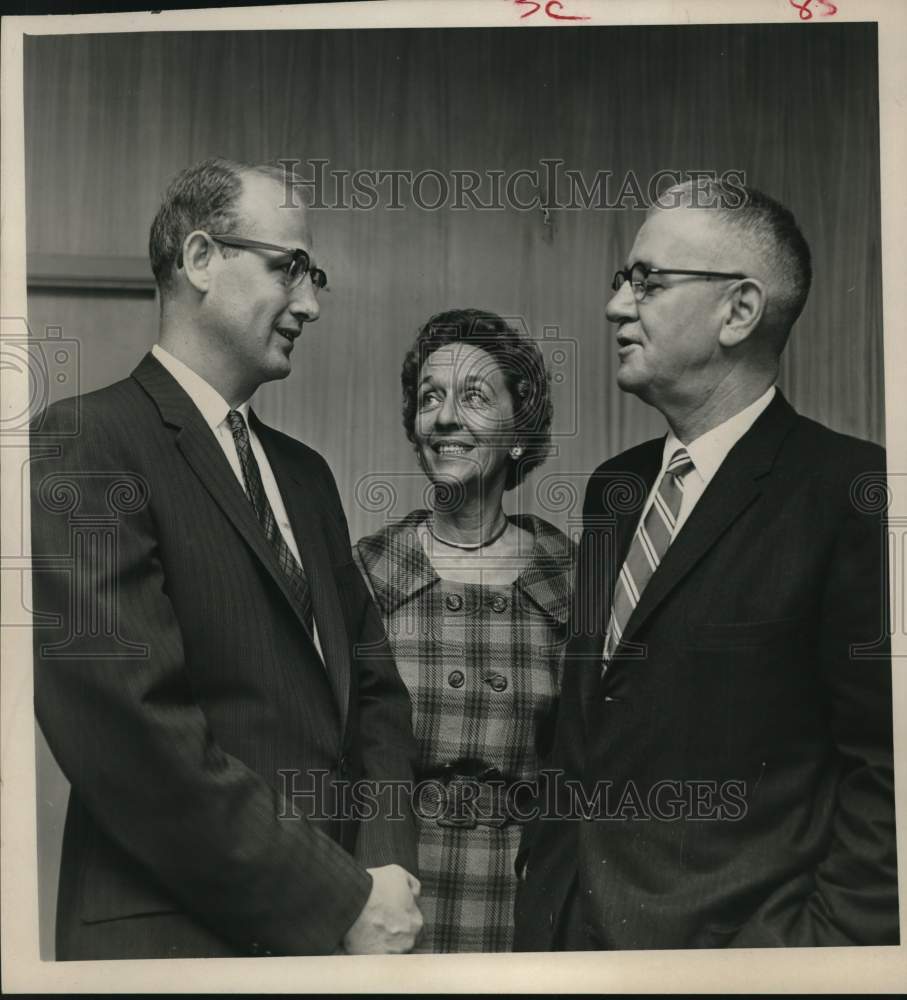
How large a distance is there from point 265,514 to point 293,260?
55cm

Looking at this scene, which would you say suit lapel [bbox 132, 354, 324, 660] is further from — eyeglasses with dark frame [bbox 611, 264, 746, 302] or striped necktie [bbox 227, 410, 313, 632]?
eyeglasses with dark frame [bbox 611, 264, 746, 302]

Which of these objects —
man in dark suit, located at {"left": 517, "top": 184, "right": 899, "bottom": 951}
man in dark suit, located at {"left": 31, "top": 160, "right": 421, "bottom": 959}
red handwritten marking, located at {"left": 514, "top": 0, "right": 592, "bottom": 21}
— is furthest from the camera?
red handwritten marking, located at {"left": 514, "top": 0, "right": 592, "bottom": 21}

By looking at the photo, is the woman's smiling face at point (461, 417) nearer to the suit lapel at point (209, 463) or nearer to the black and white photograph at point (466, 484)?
the black and white photograph at point (466, 484)

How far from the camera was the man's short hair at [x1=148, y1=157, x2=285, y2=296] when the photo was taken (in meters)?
2.75

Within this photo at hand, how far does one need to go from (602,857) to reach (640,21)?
71.9 inches

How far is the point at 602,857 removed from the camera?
2734 mm

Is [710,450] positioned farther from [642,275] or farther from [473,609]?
[473,609]

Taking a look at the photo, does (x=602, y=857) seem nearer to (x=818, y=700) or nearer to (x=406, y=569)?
(x=818, y=700)

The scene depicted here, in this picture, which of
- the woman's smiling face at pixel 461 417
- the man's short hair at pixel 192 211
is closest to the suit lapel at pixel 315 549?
the woman's smiling face at pixel 461 417

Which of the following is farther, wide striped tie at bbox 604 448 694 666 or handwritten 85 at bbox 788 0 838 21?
handwritten 85 at bbox 788 0 838 21

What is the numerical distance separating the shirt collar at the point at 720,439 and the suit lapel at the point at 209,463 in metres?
0.91

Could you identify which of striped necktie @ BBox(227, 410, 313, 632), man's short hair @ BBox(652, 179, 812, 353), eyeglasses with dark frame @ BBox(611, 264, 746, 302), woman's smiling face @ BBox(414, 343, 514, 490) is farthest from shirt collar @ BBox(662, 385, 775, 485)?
striped necktie @ BBox(227, 410, 313, 632)

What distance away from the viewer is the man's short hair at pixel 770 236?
280 centimetres

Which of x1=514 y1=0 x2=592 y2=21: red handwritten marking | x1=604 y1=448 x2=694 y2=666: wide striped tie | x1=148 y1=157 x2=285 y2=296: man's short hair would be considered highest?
x1=514 y1=0 x2=592 y2=21: red handwritten marking
